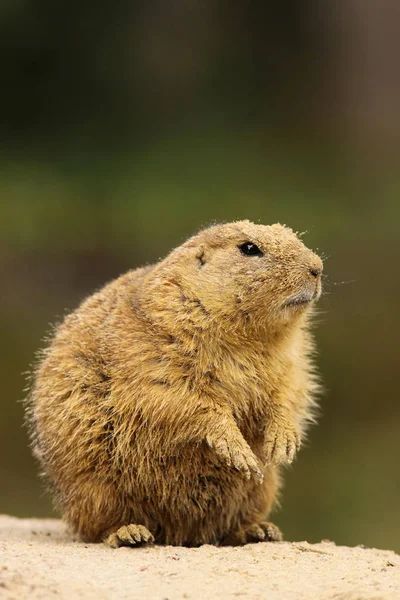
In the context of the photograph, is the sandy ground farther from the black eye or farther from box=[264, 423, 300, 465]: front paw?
the black eye

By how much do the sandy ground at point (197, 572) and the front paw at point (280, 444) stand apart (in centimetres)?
43

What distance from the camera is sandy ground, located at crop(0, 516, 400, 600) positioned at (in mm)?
3574

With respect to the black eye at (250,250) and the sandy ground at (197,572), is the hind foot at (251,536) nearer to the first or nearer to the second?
the sandy ground at (197,572)

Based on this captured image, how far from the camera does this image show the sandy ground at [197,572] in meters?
3.57

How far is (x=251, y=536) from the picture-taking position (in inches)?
203

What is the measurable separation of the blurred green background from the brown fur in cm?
417

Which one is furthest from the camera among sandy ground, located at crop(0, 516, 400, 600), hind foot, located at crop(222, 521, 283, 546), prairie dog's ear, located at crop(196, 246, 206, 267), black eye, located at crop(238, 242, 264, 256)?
hind foot, located at crop(222, 521, 283, 546)

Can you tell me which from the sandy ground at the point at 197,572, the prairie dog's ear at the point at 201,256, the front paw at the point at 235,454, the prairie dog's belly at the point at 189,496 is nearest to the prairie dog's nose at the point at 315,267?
the prairie dog's ear at the point at 201,256

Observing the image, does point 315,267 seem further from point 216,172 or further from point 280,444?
point 216,172

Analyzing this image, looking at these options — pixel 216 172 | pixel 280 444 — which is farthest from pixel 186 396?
pixel 216 172

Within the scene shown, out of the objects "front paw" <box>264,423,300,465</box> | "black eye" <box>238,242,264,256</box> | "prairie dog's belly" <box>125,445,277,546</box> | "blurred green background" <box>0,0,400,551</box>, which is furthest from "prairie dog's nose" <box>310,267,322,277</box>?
"blurred green background" <box>0,0,400,551</box>

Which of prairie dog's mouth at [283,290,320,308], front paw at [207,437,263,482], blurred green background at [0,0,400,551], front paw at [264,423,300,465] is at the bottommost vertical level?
front paw at [207,437,263,482]

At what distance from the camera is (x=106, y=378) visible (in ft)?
15.9

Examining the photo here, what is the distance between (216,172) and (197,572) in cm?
720
